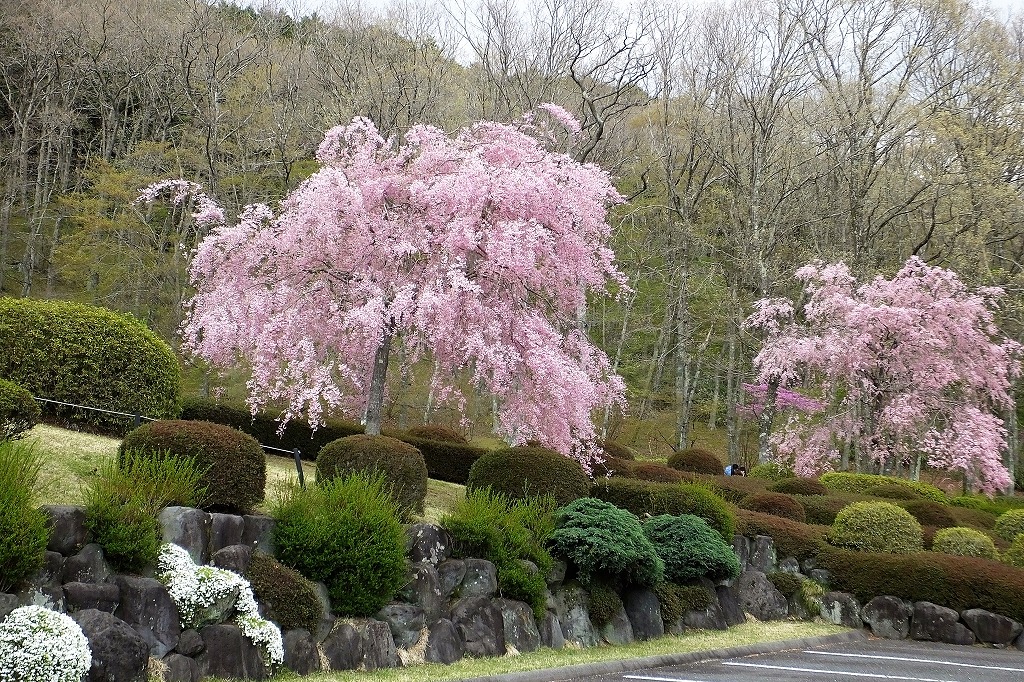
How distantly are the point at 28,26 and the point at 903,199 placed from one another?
105ft

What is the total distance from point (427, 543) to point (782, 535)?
755cm

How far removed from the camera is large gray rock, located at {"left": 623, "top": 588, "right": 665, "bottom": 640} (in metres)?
12.2

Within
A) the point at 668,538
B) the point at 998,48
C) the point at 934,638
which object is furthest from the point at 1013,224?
the point at 668,538

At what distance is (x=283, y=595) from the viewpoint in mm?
8625

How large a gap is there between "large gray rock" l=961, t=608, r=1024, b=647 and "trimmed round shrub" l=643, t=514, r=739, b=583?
13.4 feet

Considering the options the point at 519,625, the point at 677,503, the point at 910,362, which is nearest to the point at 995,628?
the point at 677,503

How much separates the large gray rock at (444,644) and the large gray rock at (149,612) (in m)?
2.94

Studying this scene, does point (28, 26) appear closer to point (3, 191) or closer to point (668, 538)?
point (3, 191)

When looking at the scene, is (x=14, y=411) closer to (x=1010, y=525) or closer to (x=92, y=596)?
(x=92, y=596)

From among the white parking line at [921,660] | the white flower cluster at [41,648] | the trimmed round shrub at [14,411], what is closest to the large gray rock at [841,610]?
the white parking line at [921,660]

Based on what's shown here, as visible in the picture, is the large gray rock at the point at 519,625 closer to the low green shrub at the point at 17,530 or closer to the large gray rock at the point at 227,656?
the large gray rock at the point at 227,656

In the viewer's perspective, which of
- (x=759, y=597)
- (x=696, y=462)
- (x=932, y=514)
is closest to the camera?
(x=759, y=597)

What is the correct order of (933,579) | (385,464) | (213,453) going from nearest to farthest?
(213,453) < (385,464) < (933,579)

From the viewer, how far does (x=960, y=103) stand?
105 feet
